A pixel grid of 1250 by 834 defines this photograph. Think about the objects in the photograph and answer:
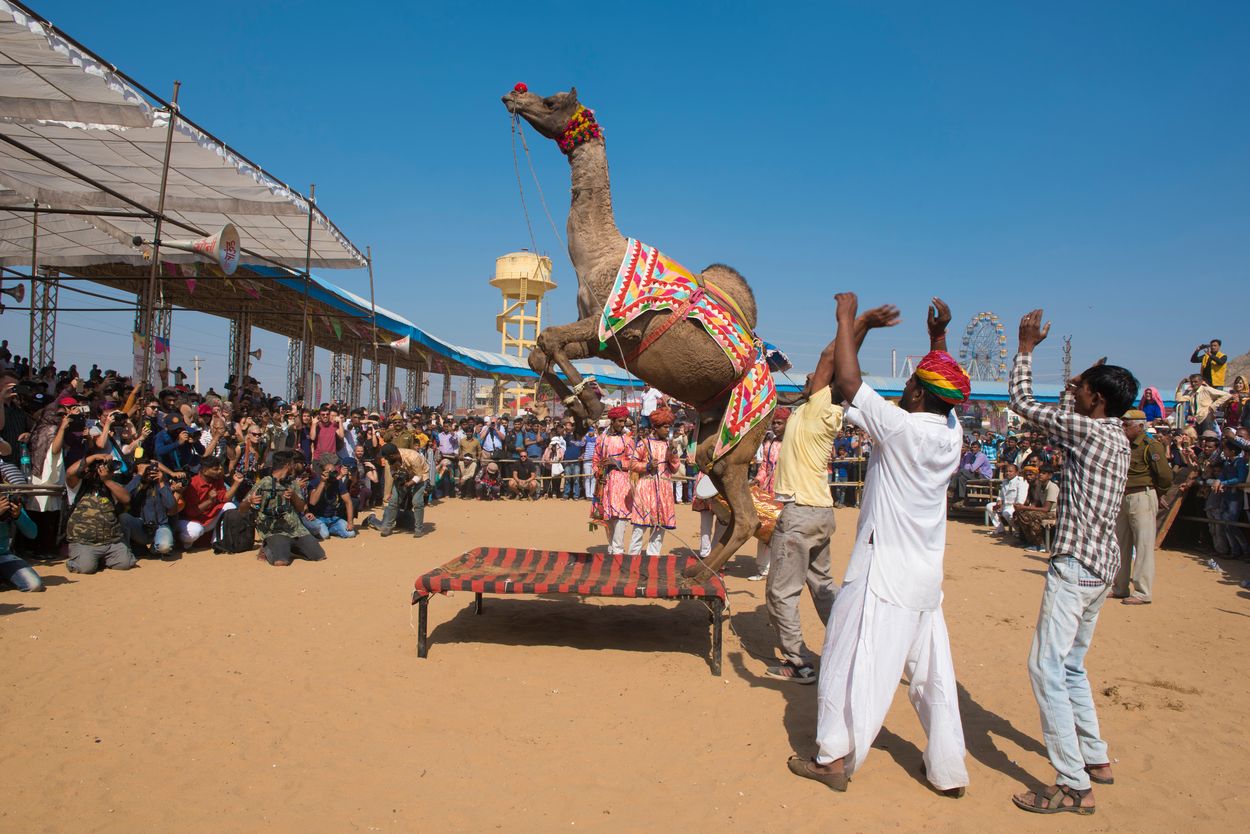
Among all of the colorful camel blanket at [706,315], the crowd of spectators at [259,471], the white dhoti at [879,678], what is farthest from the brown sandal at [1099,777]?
the colorful camel blanket at [706,315]

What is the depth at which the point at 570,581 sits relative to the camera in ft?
17.6

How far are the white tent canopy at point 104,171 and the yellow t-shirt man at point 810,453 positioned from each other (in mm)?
7171

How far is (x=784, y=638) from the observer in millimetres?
5055

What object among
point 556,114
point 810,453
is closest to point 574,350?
point 556,114

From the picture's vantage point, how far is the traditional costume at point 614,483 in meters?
8.26

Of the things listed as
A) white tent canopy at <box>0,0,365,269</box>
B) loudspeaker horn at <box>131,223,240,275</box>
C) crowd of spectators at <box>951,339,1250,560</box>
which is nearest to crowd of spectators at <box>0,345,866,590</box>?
loudspeaker horn at <box>131,223,240,275</box>

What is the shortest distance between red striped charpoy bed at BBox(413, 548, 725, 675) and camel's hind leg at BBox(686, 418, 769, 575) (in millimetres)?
222

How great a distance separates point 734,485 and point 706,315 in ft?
4.82

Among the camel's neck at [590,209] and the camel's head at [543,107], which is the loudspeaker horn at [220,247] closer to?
the camel's head at [543,107]

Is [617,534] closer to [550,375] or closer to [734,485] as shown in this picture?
[734,485]

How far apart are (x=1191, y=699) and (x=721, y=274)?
14.2ft

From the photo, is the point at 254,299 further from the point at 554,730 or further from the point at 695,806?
the point at 695,806

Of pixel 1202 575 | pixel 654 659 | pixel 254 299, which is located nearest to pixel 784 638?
pixel 654 659

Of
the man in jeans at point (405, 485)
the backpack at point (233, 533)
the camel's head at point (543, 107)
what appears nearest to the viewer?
the camel's head at point (543, 107)
